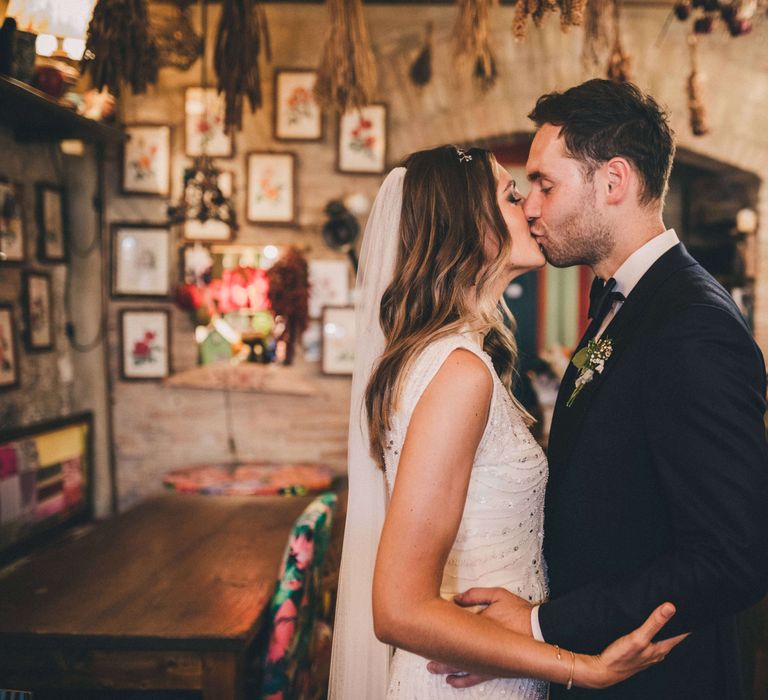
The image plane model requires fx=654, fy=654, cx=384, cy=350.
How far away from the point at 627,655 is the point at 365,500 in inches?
26.8

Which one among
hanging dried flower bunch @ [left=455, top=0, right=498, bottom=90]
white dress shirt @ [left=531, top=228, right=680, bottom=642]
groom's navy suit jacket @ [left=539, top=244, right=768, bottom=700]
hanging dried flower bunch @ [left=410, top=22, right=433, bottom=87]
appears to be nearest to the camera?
groom's navy suit jacket @ [left=539, top=244, right=768, bottom=700]

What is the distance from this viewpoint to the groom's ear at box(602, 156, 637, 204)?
147 cm

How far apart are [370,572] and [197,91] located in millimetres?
3437

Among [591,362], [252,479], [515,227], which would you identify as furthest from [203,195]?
[591,362]

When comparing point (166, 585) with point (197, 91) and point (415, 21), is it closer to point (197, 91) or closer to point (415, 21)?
point (197, 91)

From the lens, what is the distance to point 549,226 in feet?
5.09

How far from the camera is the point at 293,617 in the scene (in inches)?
78.6

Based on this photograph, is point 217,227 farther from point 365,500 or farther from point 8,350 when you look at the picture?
point 365,500

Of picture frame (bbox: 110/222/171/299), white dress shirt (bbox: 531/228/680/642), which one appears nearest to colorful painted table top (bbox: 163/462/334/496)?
picture frame (bbox: 110/222/171/299)

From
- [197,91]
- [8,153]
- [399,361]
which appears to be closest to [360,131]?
[197,91]

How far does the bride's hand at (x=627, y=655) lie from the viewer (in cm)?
115

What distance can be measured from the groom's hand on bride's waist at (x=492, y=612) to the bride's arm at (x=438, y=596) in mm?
41

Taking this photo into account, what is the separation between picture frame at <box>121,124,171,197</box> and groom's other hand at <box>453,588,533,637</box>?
354 cm

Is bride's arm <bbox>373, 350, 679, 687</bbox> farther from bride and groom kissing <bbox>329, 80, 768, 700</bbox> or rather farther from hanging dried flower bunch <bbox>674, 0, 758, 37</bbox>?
hanging dried flower bunch <bbox>674, 0, 758, 37</bbox>
